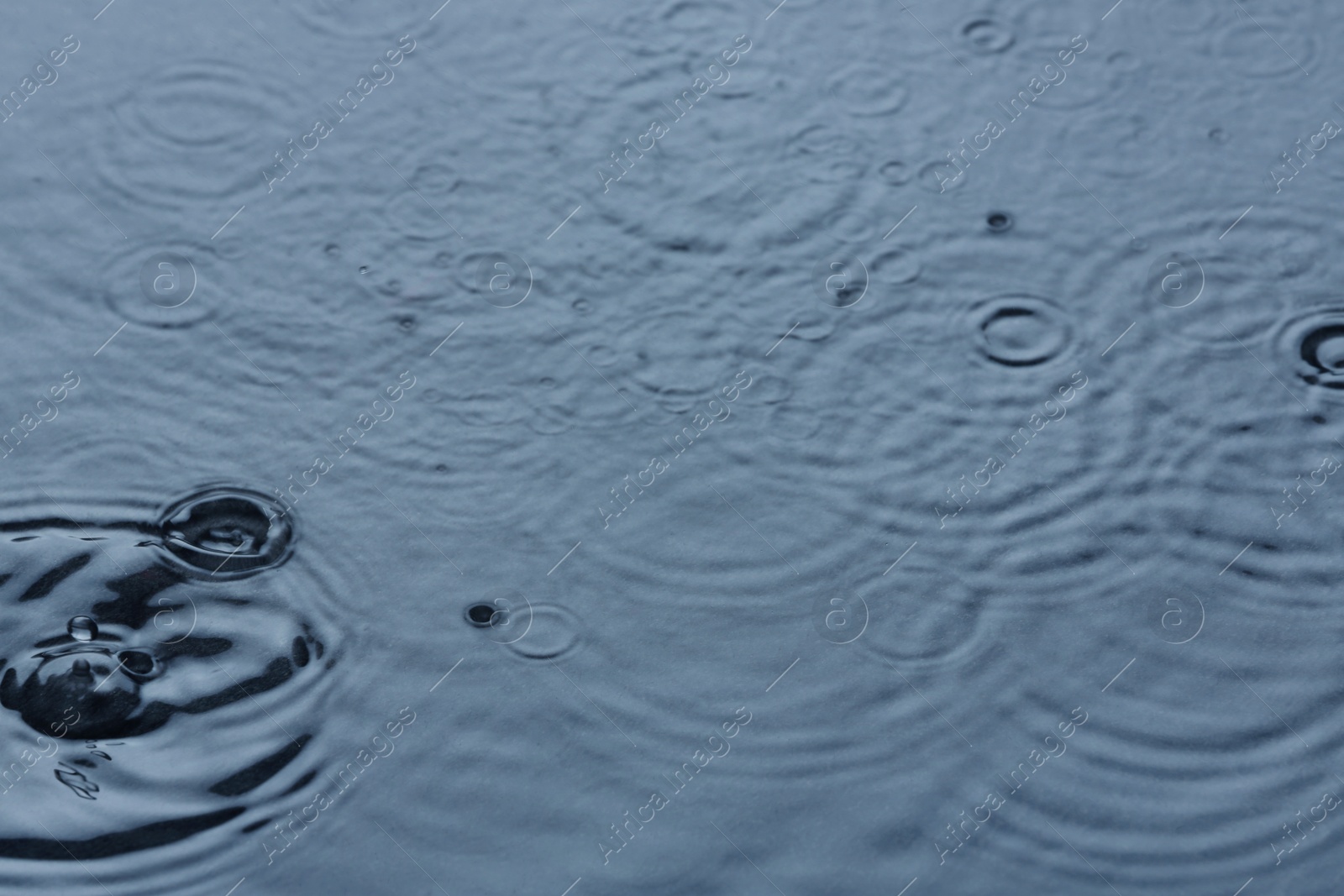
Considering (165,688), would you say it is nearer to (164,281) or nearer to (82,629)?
(82,629)

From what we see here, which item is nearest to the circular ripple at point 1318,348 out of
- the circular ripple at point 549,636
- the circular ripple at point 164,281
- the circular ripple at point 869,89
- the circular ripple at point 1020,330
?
the circular ripple at point 1020,330

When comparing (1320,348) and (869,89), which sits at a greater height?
(869,89)

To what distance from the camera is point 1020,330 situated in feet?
6.22

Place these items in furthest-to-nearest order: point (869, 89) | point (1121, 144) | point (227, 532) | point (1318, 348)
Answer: point (869, 89), point (1121, 144), point (1318, 348), point (227, 532)

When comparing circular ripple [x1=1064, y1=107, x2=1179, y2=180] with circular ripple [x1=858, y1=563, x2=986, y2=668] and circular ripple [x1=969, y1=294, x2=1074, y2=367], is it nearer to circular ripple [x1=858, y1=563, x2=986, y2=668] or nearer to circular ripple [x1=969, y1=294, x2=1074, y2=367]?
circular ripple [x1=969, y1=294, x2=1074, y2=367]

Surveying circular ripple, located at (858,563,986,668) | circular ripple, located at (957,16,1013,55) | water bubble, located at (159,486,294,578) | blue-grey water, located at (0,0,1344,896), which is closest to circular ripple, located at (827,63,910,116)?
blue-grey water, located at (0,0,1344,896)

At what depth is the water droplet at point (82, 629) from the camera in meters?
1.56

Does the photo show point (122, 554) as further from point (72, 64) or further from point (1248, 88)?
point (1248, 88)

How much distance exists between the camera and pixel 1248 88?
221 centimetres

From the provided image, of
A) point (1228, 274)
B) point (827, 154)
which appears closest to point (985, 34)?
point (827, 154)

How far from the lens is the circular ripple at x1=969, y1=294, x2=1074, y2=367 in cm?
187

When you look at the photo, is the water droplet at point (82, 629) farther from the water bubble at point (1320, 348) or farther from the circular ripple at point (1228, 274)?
the water bubble at point (1320, 348)

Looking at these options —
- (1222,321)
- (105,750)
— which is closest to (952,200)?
(1222,321)

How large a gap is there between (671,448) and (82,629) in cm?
76
